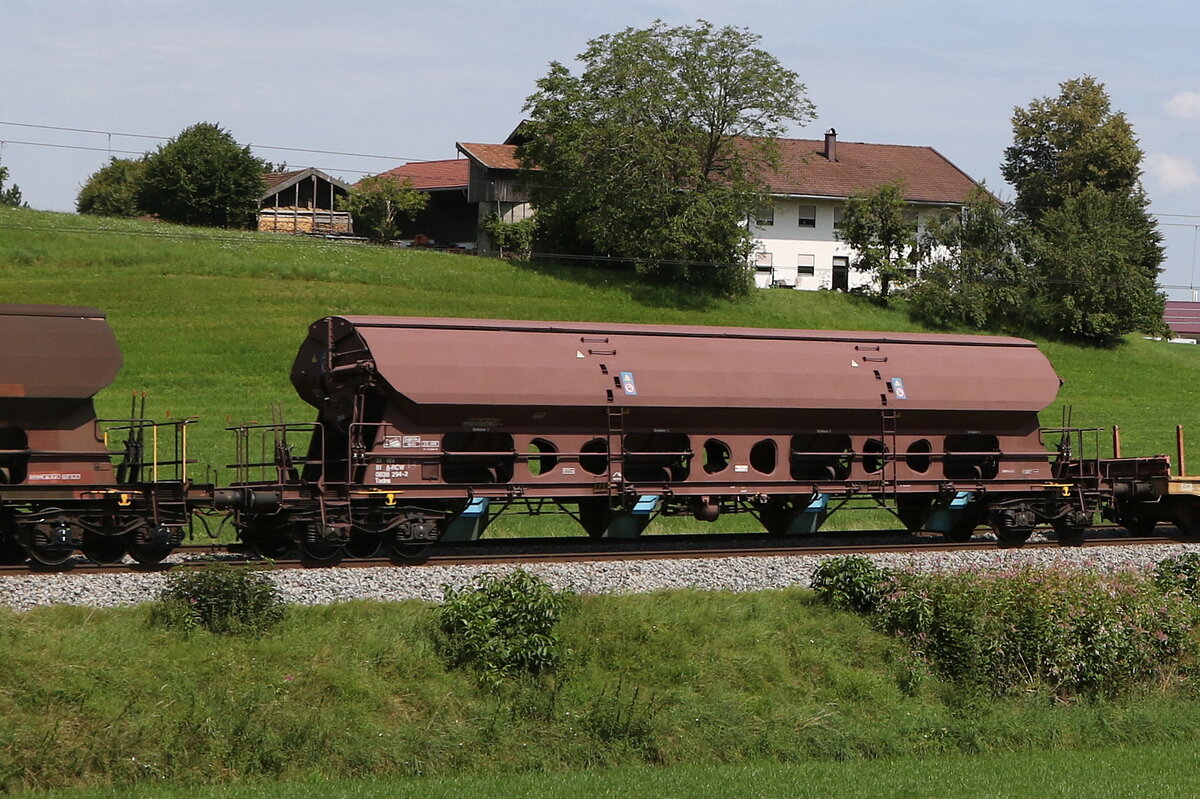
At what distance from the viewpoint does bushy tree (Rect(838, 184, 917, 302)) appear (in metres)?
64.6

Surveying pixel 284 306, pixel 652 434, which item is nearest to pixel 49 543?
pixel 652 434

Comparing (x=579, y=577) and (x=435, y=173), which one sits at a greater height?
(x=435, y=173)

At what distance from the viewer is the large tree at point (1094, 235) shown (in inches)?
2451

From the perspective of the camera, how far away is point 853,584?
17172 mm

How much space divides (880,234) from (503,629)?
5362 centimetres

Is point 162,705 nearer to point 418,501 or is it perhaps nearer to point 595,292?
point 418,501

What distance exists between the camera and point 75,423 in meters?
18.9

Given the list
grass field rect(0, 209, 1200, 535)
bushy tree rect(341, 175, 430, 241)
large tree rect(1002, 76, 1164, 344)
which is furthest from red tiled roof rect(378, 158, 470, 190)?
large tree rect(1002, 76, 1164, 344)

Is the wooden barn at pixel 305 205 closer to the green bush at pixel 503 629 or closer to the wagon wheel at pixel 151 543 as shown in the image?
the wagon wheel at pixel 151 543

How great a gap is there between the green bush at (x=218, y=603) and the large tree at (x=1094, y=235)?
174 ft

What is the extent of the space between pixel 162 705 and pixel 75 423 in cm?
720

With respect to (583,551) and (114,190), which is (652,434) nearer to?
(583,551)

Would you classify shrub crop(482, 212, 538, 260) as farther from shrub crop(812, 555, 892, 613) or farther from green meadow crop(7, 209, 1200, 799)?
shrub crop(812, 555, 892, 613)

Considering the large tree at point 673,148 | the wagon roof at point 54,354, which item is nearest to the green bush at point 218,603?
the wagon roof at point 54,354
